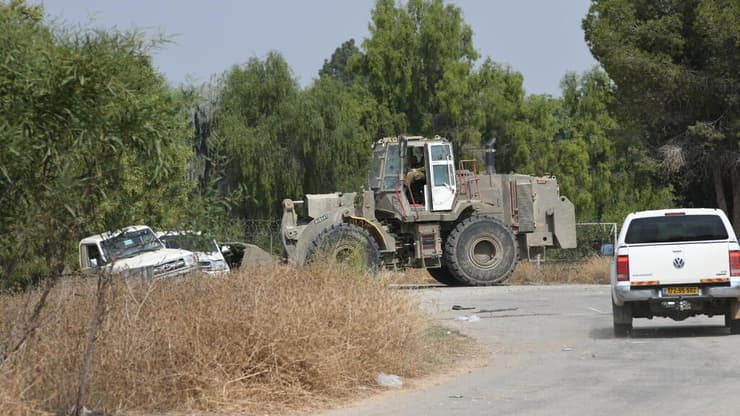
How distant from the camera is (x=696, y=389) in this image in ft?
40.4

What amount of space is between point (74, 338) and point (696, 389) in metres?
6.04

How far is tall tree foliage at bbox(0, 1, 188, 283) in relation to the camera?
33.5 ft

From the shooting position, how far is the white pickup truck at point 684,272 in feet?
57.0

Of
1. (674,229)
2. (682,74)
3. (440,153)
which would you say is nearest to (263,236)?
(440,153)

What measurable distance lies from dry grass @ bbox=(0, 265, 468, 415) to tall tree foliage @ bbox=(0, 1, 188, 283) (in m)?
0.94

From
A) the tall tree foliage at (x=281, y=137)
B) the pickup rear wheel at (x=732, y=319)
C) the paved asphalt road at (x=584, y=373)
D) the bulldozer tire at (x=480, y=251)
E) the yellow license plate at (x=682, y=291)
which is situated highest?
the tall tree foliage at (x=281, y=137)

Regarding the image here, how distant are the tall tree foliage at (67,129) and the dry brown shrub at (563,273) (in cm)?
2546

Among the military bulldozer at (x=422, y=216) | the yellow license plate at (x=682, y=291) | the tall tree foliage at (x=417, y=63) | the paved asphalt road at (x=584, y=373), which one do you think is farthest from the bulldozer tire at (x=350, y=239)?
the tall tree foliage at (x=417, y=63)

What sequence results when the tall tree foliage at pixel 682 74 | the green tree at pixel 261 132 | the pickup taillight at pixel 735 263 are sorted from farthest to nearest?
1. the green tree at pixel 261 132
2. the tall tree foliage at pixel 682 74
3. the pickup taillight at pixel 735 263

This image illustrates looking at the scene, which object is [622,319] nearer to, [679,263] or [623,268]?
[623,268]

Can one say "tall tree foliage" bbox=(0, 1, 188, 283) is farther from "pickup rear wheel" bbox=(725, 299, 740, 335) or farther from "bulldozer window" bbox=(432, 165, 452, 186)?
"bulldozer window" bbox=(432, 165, 452, 186)

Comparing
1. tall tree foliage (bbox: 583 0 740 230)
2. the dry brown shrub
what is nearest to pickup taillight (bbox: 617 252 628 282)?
the dry brown shrub

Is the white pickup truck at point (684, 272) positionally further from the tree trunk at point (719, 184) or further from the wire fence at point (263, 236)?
the tree trunk at point (719, 184)

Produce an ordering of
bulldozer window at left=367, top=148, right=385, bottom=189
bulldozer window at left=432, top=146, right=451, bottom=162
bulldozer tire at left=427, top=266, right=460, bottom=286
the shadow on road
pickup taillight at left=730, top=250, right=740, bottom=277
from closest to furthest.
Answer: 1. pickup taillight at left=730, top=250, right=740, bottom=277
2. the shadow on road
3. bulldozer window at left=432, top=146, right=451, bottom=162
4. bulldozer window at left=367, top=148, right=385, bottom=189
5. bulldozer tire at left=427, top=266, right=460, bottom=286
